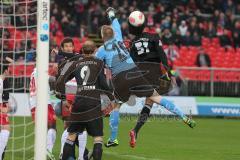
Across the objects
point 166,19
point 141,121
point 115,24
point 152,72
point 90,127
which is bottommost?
point 141,121

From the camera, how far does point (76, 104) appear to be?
10844 millimetres

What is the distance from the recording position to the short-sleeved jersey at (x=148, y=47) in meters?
13.6

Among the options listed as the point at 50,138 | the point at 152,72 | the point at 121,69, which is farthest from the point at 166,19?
the point at 50,138

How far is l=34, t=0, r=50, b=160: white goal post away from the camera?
9914mm

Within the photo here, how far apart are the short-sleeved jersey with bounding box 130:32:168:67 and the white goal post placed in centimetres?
394

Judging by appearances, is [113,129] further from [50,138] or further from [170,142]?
[170,142]

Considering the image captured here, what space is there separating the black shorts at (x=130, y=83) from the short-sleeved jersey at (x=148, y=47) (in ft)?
1.88

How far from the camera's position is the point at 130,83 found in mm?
14422

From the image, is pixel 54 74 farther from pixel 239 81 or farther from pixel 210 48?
pixel 210 48

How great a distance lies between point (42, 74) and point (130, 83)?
465cm

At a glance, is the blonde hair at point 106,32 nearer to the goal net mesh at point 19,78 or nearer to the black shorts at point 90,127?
the black shorts at point 90,127

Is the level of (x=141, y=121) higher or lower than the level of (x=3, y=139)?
higher

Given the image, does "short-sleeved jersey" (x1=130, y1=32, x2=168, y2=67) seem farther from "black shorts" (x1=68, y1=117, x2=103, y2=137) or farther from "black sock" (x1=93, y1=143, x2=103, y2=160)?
"black sock" (x1=93, y1=143, x2=103, y2=160)

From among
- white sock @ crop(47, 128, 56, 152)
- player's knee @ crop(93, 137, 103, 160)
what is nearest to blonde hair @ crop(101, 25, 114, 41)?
white sock @ crop(47, 128, 56, 152)
